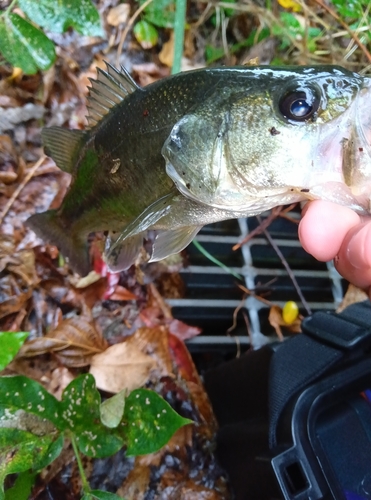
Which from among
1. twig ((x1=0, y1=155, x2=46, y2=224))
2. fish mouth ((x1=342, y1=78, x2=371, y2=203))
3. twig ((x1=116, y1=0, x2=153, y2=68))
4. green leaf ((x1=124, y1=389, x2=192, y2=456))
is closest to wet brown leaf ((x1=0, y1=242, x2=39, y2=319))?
twig ((x1=0, y1=155, x2=46, y2=224))

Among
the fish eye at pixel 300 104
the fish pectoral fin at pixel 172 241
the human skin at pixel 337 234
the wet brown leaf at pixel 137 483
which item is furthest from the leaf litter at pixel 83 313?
the fish eye at pixel 300 104

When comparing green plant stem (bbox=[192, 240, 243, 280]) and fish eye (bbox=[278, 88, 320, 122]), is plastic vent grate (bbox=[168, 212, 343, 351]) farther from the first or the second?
fish eye (bbox=[278, 88, 320, 122])

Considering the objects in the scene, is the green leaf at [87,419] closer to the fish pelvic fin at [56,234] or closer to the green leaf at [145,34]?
the fish pelvic fin at [56,234]

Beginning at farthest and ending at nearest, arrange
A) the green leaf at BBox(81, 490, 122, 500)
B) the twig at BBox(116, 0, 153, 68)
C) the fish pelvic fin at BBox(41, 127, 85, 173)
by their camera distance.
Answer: the twig at BBox(116, 0, 153, 68) < the fish pelvic fin at BBox(41, 127, 85, 173) < the green leaf at BBox(81, 490, 122, 500)

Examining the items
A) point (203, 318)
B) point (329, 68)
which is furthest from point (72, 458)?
point (329, 68)

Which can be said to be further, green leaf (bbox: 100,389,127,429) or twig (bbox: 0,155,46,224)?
twig (bbox: 0,155,46,224)

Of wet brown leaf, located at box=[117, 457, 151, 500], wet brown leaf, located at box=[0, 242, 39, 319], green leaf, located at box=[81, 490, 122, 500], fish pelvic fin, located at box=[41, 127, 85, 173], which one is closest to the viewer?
green leaf, located at box=[81, 490, 122, 500]

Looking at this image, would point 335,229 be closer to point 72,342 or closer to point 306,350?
point 306,350
